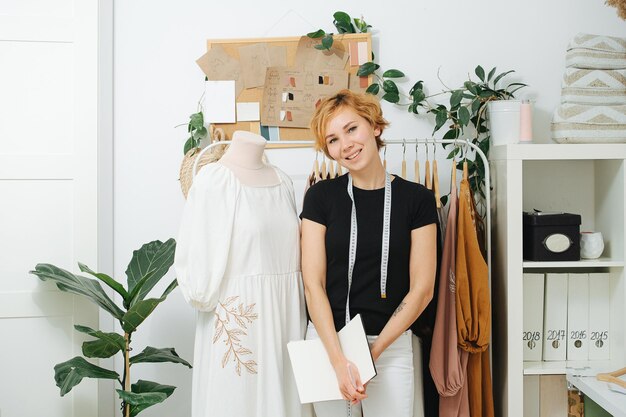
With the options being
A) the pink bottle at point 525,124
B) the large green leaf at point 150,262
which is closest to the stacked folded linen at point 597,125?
the pink bottle at point 525,124

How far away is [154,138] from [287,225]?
3.19ft

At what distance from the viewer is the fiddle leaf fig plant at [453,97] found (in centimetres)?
254

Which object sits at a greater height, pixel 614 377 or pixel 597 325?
pixel 597 325

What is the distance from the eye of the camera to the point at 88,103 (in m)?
2.52

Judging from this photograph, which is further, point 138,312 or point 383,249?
point 138,312

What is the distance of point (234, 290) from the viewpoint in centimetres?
197

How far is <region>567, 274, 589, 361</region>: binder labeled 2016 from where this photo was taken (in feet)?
7.66

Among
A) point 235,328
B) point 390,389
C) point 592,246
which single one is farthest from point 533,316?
point 235,328

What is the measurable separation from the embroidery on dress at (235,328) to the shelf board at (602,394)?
1099 millimetres

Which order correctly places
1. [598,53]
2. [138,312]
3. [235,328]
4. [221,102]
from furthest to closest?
[221,102] < [598,53] < [138,312] < [235,328]

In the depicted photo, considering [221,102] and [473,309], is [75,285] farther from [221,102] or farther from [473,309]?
[473,309]

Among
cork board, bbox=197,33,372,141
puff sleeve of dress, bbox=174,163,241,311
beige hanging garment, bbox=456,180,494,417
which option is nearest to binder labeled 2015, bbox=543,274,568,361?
beige hanging garment, bbox=456,180,494,417

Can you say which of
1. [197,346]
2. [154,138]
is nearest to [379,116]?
[197,346]

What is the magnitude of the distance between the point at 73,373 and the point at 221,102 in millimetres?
1202
